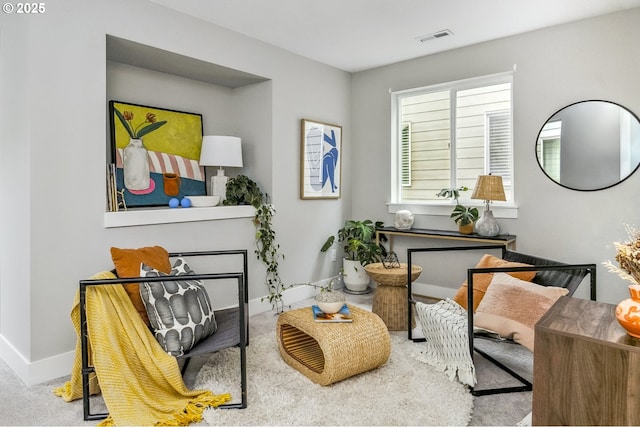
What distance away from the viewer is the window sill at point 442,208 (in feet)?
12.1

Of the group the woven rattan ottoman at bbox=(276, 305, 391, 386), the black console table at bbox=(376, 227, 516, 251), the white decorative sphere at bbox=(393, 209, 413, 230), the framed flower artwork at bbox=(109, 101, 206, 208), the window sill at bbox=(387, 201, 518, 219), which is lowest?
the woven rattan ottoman at bbox=(276, 305, 391, 386)

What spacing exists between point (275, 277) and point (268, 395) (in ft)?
5.69

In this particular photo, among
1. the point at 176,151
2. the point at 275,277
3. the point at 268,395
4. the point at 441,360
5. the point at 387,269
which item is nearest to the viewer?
the point at 268,395

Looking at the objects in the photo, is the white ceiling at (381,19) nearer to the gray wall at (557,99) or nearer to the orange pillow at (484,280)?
the gray wall at (557,99)

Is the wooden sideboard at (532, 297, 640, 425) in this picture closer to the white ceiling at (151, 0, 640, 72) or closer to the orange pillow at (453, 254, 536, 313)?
the orange pillow at (453, 254, 536, 313)

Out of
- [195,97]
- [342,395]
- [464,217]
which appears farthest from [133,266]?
[464,217]

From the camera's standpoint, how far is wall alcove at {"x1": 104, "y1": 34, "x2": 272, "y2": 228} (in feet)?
9.80

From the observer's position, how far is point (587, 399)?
133 centimetres

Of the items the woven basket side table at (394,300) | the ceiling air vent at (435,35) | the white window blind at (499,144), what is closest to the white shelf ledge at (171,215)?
the woven basket side table at (394,300)

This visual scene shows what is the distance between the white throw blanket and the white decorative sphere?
5.16ft

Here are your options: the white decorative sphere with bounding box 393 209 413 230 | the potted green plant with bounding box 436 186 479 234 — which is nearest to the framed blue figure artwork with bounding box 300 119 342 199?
the white decorative sphere with bounding box 393 209 413 230

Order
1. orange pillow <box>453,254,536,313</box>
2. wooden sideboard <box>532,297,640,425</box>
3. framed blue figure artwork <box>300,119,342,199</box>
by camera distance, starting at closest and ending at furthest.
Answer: wooden sideboard <box>532,297,640,425</box> → orange pillow <box>453,254,536,313</box> → framed blue figure artwork <box>300,119,342,199</box>

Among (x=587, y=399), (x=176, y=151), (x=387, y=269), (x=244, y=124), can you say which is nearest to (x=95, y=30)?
(x=176, y=151)

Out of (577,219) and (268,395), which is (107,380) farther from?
(577,219)
